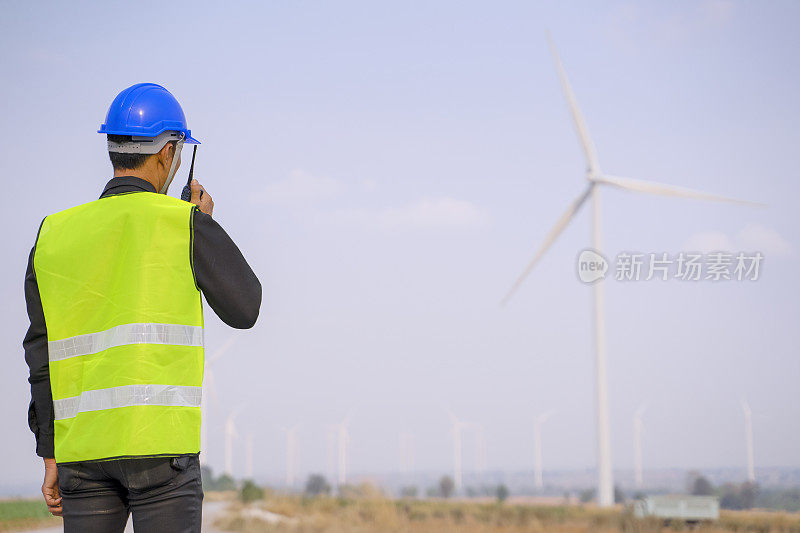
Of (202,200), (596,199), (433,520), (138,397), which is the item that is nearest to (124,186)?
(202,200)

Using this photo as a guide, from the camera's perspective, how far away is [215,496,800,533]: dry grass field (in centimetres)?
1752

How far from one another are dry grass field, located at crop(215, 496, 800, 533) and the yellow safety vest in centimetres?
1403

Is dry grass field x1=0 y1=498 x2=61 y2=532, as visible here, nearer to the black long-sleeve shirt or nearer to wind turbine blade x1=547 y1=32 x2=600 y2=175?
the black long-sleeve shirt

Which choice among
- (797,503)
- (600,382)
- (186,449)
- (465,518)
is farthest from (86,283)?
(600,382)

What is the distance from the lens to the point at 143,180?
322 cm

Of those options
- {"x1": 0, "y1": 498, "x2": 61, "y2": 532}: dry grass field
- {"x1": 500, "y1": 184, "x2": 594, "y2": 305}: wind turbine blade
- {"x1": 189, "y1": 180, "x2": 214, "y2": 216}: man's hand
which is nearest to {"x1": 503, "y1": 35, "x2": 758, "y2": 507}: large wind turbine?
{"x1": 500, "y1": 184, "x2": 594, "y2": 305}: wind turbine blade

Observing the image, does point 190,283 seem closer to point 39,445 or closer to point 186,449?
point 186,449

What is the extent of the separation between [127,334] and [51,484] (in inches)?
27.5

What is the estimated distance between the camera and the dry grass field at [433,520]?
1752cm

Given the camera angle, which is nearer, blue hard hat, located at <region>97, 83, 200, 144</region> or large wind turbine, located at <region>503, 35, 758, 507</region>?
blue hard hat, located at <region>97, 83, 200, 144</region>

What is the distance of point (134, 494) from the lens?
287cm

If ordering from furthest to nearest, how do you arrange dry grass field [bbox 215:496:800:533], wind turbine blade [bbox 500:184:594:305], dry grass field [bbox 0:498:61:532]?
wind turbine blade [bbox 500:184:594:305] < dry grass field [bbox 215:496:800:533] < dry grass field [bbox 0:498:61:532]

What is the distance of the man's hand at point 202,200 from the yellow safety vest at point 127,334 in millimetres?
271

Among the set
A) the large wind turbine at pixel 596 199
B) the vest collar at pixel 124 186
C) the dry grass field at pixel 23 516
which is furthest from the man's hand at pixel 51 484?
the large wind turbine at pixel 596 199
